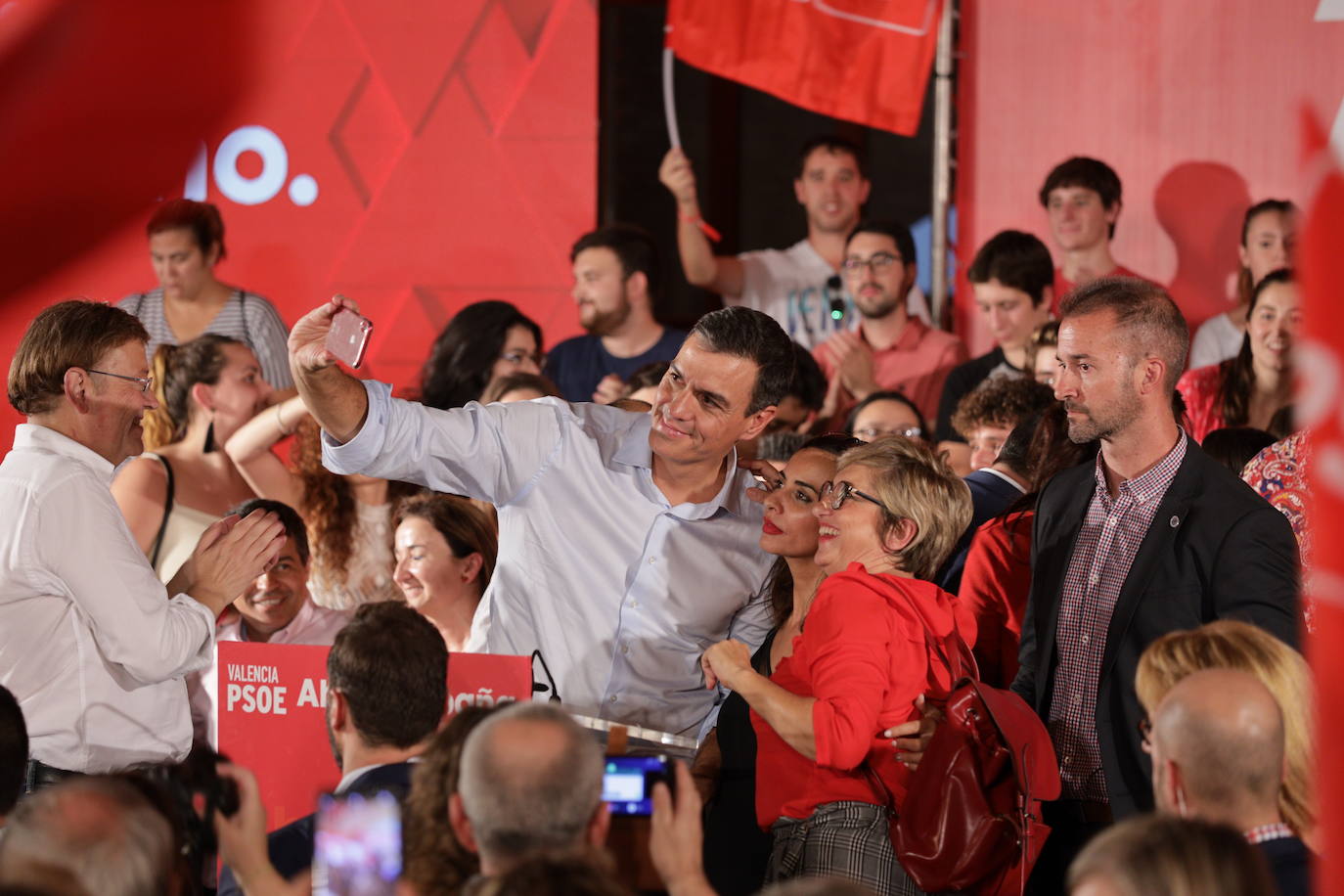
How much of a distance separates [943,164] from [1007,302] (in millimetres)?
1540

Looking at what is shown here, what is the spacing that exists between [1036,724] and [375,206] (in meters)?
5.15

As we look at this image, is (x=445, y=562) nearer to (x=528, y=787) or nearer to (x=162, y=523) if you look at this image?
(x=162, y=523)

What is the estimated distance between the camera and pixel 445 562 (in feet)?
15.4

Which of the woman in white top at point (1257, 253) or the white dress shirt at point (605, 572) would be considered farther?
the woman in white top at point (1257, 253)

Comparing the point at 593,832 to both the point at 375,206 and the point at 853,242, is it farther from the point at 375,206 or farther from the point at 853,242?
the point at 375,206

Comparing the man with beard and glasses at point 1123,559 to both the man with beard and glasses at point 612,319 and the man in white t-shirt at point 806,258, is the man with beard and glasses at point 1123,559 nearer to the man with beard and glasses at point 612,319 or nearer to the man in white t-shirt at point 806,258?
the man with beard and glasses at point 612,319

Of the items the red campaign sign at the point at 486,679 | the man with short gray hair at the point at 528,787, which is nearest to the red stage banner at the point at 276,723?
Result: the red campaign sign at the point at 486,679

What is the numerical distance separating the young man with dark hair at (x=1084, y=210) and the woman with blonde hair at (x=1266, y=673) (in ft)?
13.0

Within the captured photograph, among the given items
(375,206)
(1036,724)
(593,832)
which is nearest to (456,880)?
(593,832)

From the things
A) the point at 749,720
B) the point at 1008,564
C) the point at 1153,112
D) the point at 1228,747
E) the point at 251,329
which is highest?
the point at 1153,112

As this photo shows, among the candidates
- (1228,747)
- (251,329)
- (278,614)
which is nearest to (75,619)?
(278,614)

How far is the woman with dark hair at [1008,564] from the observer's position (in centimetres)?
416

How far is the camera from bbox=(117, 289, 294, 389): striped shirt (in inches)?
258

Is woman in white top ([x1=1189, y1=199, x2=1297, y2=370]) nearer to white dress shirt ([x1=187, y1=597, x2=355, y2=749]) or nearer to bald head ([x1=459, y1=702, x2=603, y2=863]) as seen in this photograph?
white dress shirt ([x1=187, y1=597, x2=355, y2=749])
